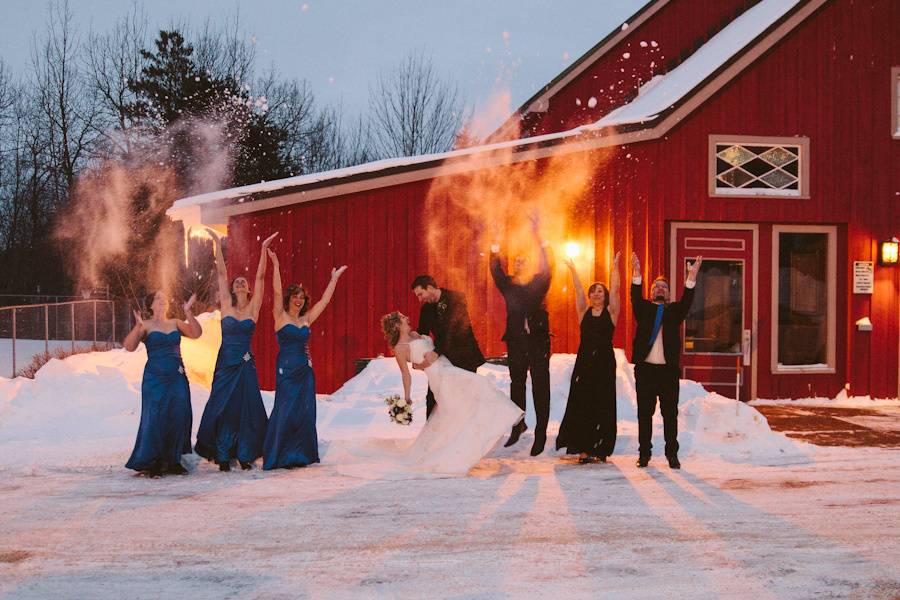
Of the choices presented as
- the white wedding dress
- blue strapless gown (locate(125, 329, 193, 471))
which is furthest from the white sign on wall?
blue strapless gown (locate(125, 329, 193, 471))

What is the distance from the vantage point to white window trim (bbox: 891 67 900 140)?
13.7 metres

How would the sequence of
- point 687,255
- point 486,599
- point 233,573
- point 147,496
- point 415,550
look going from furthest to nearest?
point 687,255
point 147,496
point 415,550
point 233,573
point 486,599

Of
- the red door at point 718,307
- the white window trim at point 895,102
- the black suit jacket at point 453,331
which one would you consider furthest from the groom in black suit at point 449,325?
the white window trim at point 895,102

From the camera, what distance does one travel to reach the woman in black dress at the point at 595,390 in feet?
26.8

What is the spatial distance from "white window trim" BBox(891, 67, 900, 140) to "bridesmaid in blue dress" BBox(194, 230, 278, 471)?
1111cm

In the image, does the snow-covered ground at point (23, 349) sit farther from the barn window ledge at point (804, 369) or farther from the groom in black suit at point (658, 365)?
the barn window ledge at point (804, 369)

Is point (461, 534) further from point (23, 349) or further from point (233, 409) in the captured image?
point (23, 349)

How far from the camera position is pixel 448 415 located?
314 inches

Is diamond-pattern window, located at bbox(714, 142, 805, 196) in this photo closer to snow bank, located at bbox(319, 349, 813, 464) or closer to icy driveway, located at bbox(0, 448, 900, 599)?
snow bank, located at bbox(319, 349, 813, 464)

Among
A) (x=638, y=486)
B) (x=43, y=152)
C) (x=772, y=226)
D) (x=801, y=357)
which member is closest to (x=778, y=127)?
(x=772, y=226)

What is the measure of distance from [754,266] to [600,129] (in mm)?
3418

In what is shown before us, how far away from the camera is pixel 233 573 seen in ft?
15.9

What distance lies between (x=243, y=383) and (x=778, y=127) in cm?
995

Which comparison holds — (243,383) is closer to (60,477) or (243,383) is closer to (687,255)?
(60,477)
